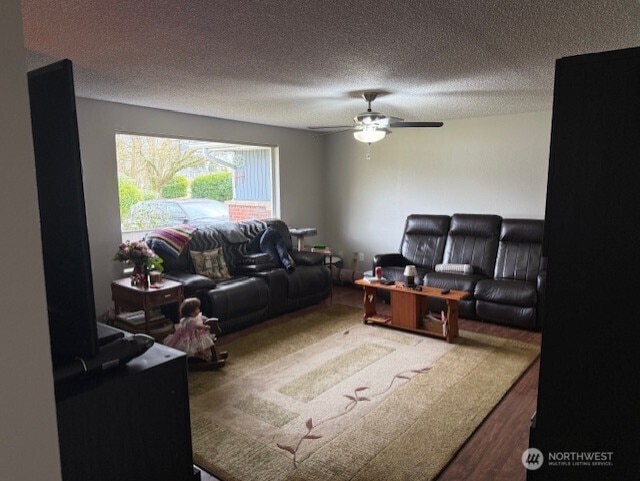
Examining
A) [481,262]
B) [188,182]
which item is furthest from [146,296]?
[481,262]

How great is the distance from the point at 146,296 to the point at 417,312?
2.48m

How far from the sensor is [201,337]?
134 inches

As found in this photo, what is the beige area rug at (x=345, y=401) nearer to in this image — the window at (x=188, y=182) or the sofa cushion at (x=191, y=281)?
the sofa cushion at (x=191, y=281)

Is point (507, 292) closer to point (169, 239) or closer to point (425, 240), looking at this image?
point (425, 240)

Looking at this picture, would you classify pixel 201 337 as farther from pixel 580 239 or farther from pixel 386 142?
pixel 386 142

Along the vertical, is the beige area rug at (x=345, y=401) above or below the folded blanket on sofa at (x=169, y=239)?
below

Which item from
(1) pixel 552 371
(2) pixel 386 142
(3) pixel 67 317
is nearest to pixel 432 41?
(1) pixel 552 371

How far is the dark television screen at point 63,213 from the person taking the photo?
125 centimetres

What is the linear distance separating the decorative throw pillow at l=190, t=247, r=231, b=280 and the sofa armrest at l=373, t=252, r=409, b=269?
1.77 metres

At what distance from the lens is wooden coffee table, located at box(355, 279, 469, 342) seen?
13.3ft

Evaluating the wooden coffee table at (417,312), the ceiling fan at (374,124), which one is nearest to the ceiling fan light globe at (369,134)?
Answer: the ceiling fan at (374,124)

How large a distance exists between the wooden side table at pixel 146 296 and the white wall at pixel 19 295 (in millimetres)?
2821

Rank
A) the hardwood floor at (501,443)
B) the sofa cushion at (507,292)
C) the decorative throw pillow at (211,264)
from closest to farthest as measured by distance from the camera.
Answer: the hardwood floor at (501,443) < the sofa cushion at (507,292) < the decorative throw pillow at (211,264)

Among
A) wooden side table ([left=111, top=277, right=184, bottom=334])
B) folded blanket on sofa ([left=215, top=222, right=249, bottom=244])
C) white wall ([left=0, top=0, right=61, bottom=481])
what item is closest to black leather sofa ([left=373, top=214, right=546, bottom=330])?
folded blanket on sofa ([left=215, top=222, right=249, bottom=244])
